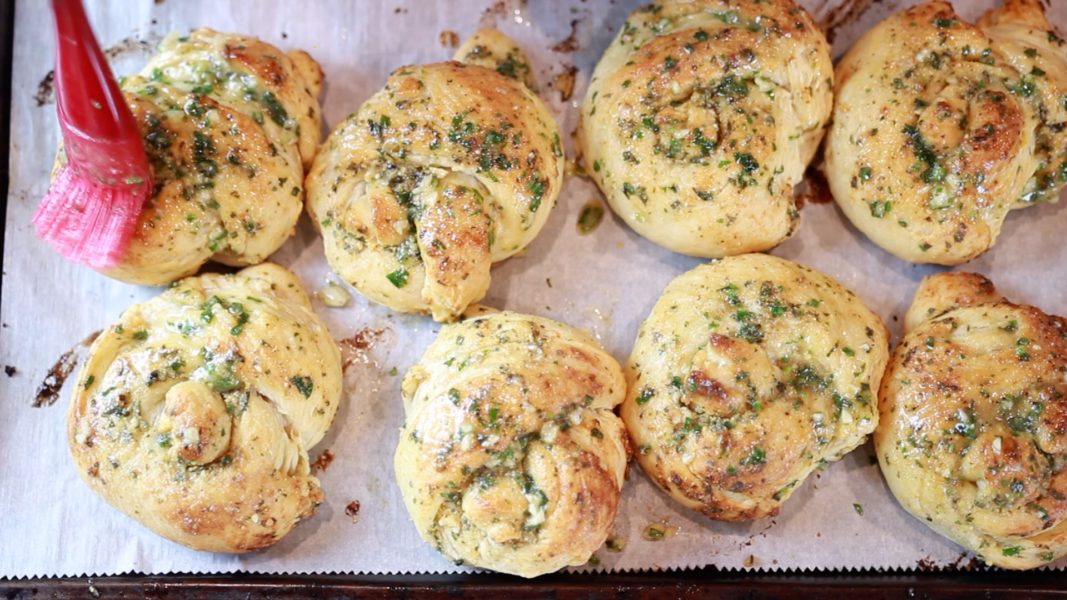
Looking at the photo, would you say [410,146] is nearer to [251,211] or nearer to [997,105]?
[251,211]

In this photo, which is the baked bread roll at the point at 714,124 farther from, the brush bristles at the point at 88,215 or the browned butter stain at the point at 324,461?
the brush bristles at the point at 88,215

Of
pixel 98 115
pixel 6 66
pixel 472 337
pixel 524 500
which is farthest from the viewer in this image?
pixel 6 66

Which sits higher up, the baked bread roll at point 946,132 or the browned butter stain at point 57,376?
the baked bread roll at point 946,132

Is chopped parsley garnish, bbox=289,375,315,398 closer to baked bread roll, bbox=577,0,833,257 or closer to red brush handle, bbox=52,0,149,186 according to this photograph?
red brush handle, bbox=52,0,149,186

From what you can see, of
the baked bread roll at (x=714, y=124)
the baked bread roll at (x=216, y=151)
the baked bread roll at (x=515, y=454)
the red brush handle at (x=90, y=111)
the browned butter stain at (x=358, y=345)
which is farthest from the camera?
the browned butter stain at (x=358, y=345)

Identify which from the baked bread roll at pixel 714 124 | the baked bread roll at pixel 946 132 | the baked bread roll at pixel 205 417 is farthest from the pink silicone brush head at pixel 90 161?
the baked bread roll at pixel 946 132

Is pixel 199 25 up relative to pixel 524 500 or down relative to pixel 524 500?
up

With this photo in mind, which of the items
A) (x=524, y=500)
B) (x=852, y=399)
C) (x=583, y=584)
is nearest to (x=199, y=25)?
(x=524, y=500)
